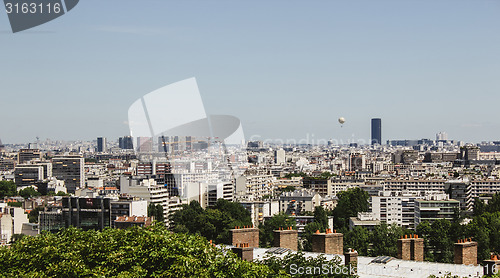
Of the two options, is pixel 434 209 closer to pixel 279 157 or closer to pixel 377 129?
pixel 279 157

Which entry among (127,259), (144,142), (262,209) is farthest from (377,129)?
(127,259)

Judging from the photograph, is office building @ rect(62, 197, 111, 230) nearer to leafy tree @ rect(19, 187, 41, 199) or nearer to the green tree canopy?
the green tree canopy

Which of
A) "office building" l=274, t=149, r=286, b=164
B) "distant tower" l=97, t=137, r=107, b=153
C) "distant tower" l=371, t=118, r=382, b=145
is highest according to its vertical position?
"distant tower" l=371, t=118, r=382, b=145

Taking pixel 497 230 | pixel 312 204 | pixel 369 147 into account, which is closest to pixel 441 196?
pixel 312 204

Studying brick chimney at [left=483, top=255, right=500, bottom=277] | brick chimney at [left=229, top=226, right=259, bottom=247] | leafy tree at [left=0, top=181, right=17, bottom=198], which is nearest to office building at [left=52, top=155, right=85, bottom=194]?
leafy tree at [left=0, top=181, right=17, bottom=198]

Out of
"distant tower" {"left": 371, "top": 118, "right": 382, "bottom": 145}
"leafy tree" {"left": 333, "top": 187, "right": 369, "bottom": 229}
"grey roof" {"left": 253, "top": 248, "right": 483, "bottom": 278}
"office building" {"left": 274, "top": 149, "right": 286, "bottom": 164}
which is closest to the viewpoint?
"grey roof" {"left": 253, "top": 248, "right": 483, "bottom": 278}

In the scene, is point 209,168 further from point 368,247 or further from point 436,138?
point 436,138
